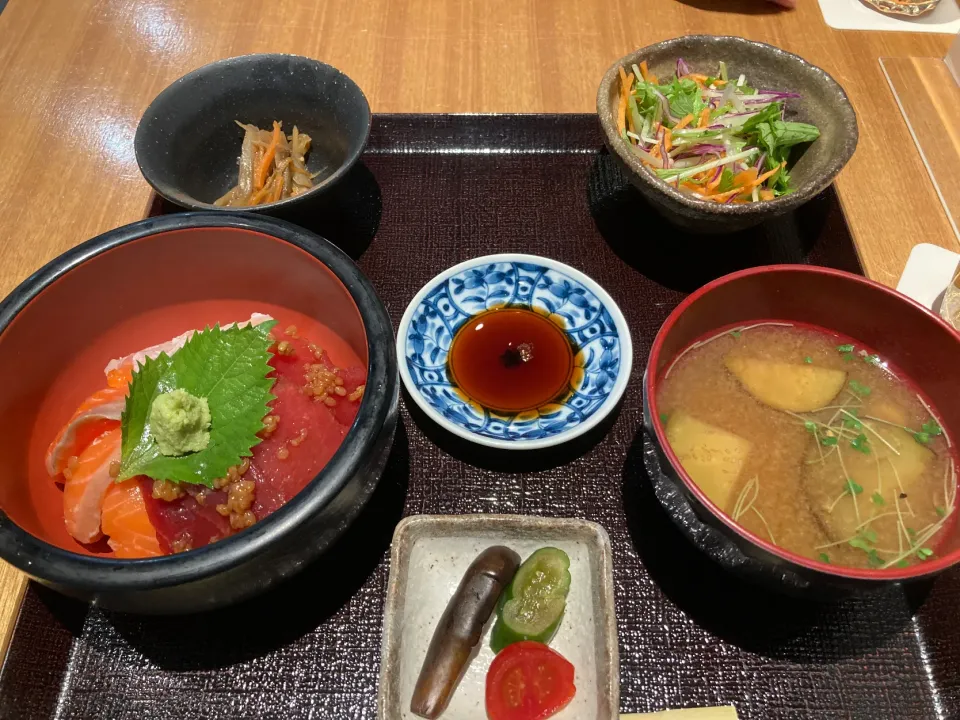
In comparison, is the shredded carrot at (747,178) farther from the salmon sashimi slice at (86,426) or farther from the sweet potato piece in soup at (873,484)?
the salmon sashimi slice at (86,426)

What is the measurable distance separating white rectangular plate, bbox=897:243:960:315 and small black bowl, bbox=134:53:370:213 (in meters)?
1.60

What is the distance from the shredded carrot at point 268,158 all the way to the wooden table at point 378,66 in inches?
16.3

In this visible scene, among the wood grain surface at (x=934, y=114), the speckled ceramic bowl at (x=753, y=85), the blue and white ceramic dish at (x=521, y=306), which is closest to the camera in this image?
the blue and white ceramic dish at (x=521, y=306)

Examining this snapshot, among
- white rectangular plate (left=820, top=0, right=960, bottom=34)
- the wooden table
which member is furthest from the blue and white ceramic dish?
white rectangular plate (left=820, top=0, right=960, bottom=34)

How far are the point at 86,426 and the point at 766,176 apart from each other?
6.05ft

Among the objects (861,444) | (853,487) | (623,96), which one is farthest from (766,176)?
(853,487)

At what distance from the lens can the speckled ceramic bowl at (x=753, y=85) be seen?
1.52m

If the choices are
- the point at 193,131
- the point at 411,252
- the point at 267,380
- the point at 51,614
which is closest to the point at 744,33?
the point at 411,252

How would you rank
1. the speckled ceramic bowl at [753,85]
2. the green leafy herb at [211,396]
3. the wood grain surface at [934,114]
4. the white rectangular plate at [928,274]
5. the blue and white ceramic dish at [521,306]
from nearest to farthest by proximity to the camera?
the green leafy herb at [211,396] → the blue and white ceramic dish at [521,306] → the speckled ceramic bowl at [753,85] → the white rectangular plate at [928,274] → the wood grain surface at [934,114]

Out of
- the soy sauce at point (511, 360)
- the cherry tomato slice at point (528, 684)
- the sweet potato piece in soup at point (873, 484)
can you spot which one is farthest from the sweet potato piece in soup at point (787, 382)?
A: the cherry tomato slice at point (528, 684)

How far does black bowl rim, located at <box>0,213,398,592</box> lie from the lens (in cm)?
89

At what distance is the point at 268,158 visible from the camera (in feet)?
5.86

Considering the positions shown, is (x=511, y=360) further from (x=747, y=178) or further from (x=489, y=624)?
(x=747, y=178)

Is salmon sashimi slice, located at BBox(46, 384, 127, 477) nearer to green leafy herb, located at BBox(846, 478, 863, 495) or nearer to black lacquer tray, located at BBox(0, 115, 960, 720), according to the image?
black lacquer tray, located at BBox(0, 115, 960, 720)
